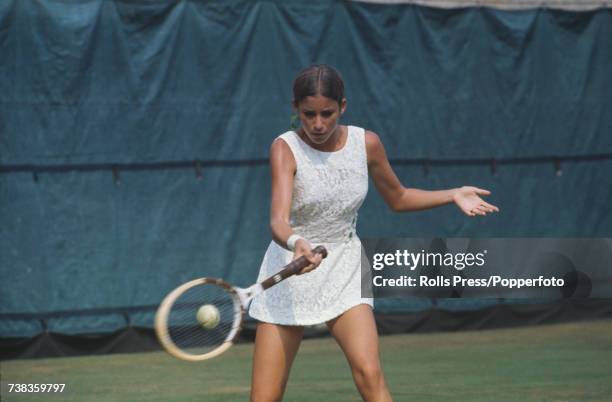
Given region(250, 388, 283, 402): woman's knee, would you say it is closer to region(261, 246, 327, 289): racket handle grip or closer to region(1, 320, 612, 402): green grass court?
region(261, 246, 327, 289): racket handle grip

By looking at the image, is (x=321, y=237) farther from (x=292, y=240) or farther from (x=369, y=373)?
(x=369, y=373)

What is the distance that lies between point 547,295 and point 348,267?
285 inches

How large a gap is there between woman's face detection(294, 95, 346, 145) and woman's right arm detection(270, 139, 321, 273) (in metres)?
0.14

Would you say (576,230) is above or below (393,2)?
below

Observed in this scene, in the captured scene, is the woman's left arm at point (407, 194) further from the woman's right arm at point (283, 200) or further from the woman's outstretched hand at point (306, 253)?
the woman's outstretched hand at point (306, 253)

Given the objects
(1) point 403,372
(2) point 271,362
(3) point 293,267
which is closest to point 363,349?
(2) point 271,362

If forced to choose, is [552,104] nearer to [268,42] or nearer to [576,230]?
[576,230]

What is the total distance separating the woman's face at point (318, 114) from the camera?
545 cm

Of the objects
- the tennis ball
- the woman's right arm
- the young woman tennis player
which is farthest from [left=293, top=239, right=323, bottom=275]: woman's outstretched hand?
the tennis ball

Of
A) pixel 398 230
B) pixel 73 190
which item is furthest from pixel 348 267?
pixel 398 230

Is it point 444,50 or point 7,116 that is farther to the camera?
point 444,50

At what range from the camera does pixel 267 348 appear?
5.47 m

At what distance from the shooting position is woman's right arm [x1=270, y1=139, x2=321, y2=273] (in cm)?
512

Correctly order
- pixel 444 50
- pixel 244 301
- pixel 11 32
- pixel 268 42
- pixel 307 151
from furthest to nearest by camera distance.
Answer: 1. pixel 444 50
2. pixel 268 42
3. pixel 11 32
4. pixel 307 151
5. pixel 244 301
